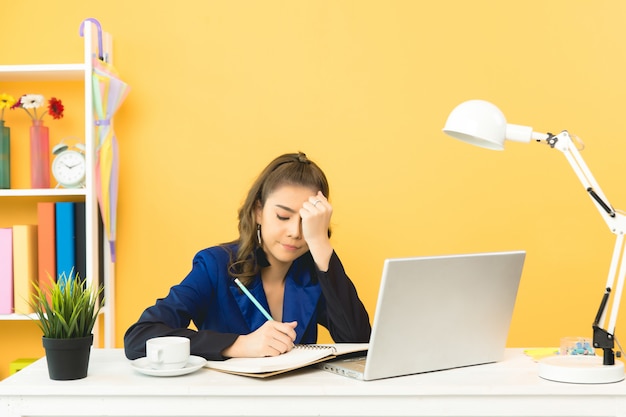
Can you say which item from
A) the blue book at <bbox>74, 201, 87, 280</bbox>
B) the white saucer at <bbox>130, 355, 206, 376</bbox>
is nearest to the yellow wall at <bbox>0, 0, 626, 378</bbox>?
the blue book at <bbox>74, 201, 87, 280</bbox>

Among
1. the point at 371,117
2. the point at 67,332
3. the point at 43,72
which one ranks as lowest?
the point at 67,332

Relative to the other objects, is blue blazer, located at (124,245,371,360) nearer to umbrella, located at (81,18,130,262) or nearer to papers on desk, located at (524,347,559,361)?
papers on desk, located at (524,347,559,361)

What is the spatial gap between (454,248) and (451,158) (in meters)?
0.33

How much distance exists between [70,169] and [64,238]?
25 cm

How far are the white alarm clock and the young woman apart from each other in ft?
2.69

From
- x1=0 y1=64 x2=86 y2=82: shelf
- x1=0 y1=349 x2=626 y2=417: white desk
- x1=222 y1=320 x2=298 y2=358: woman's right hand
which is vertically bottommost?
x1=0 y1=349 x2=626 y2=417: white desk

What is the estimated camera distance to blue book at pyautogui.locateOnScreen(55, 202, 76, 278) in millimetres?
2652

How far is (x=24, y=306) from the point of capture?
2.67m

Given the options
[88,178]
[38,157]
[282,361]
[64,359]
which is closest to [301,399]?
[282,361]

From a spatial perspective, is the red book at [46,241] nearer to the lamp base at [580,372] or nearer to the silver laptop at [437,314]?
the silver laptop at [437,314]

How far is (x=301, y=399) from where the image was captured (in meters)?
1.36

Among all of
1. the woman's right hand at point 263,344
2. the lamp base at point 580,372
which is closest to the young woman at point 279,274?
the woman's right hand at point 263,344

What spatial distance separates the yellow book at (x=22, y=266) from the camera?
2.66 m

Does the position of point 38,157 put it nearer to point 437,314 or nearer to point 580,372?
point 437,314
